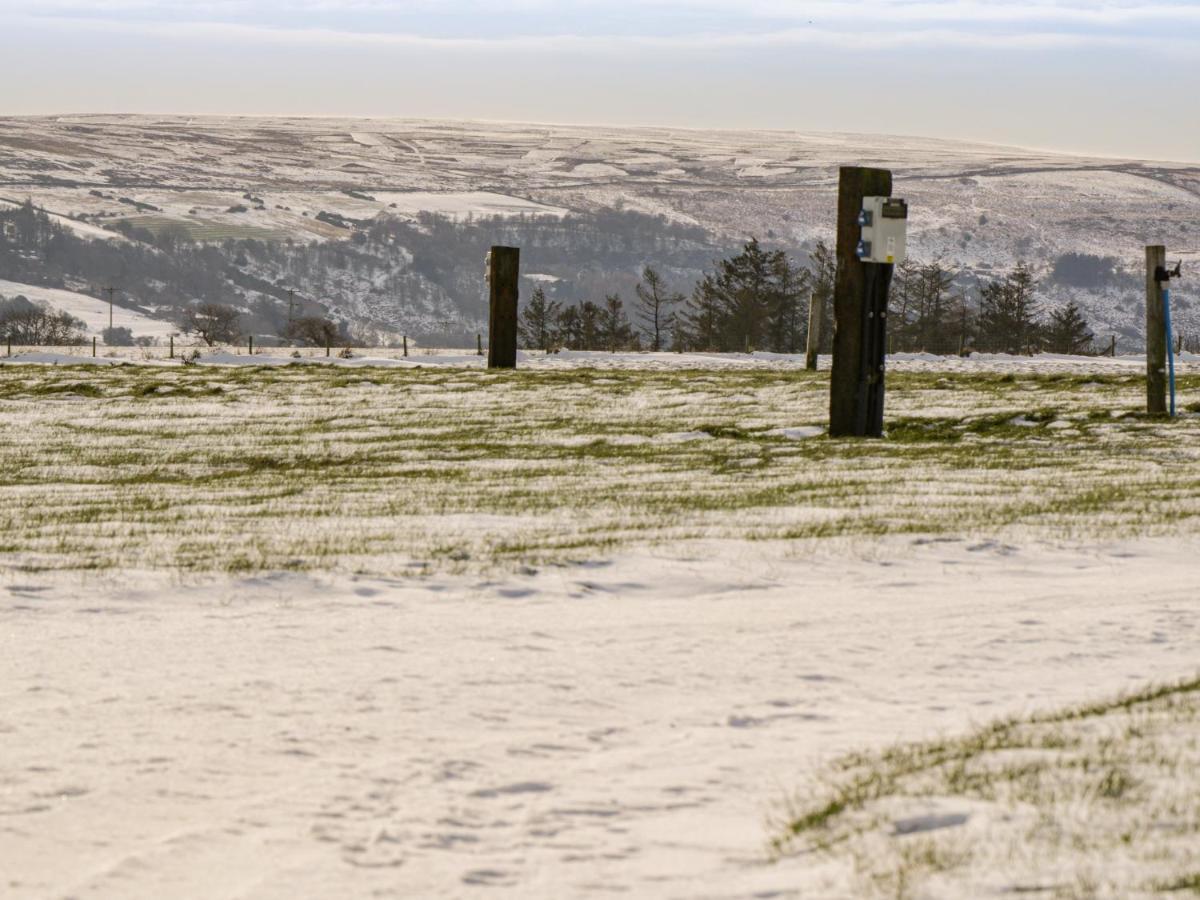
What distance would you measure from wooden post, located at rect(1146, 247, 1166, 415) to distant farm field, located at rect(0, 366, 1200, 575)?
0.36 m

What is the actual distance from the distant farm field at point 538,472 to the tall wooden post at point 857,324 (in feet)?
1.85

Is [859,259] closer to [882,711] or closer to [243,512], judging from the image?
[243,512]

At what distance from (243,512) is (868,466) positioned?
200 inches

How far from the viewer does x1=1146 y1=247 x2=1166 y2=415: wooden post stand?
17.0 m

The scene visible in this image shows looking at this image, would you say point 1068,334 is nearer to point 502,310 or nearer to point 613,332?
point 613,332

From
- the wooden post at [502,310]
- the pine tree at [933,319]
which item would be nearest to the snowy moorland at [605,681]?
the wooden post at [502,310]

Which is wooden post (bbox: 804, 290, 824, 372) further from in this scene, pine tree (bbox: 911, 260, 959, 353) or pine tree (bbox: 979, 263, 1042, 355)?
pine tree (bbox: 979, 263, 1042, 355)

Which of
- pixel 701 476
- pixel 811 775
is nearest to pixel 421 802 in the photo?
pixel 811 775

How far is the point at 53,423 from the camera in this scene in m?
18.9

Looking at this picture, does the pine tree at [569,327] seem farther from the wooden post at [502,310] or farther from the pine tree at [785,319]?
the wooden post at [502,310]

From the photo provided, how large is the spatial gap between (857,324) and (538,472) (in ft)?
15.5

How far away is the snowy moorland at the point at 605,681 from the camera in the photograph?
398cm

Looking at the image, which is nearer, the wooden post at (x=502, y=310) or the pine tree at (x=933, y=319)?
the wooden post at (x=502, y=310)

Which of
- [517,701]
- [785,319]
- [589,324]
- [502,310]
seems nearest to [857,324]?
[517,701]
